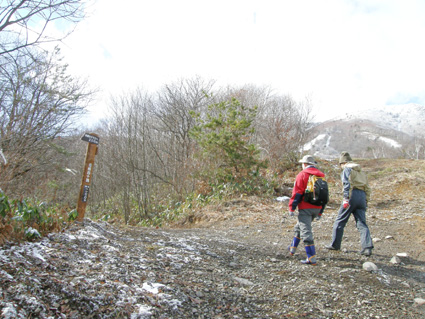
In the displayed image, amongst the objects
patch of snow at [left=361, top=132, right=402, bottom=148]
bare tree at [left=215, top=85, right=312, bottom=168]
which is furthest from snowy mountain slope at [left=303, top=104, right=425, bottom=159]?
bare tree at [left=215, top=85, right=312, bottom=168]

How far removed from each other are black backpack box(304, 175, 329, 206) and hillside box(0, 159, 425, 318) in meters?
0.93

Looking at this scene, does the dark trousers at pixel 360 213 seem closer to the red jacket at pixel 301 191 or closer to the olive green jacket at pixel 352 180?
the olive green jacket at pixel 352 180

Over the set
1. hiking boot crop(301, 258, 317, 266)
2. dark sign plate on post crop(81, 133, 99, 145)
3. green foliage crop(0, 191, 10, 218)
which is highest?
dark sign plate on post crop(81, 133, 99, 145)

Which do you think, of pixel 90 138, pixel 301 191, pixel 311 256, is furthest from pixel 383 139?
pixel 90 138

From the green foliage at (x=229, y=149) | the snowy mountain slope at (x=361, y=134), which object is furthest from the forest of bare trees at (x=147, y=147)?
the snowy mountain slope at (x=361, y=134)

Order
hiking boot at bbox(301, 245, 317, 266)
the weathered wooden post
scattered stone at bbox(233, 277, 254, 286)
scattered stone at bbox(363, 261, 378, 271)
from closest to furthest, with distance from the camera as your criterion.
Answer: scattered stone at bbox(233, 277, 254, 286) < scattered stone at bbox(363, 261, 378, 271) < hiking boot at bbox(301, 245, 317, 266) < the weathered wooden post

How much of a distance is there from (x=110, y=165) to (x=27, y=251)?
48.4 ft

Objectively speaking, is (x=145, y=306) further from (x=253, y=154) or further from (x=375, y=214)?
(x=253, y=154)

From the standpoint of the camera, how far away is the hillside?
2.54 metres

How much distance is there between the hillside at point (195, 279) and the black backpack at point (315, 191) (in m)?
0.93

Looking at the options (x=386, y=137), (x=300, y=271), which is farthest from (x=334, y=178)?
(x=386, y=137)

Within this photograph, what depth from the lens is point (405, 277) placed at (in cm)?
418

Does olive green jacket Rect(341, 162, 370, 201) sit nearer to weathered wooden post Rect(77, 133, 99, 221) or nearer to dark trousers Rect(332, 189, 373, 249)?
dark trousers Rect(332, 189, 373, 249)

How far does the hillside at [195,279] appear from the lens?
2.54 m
